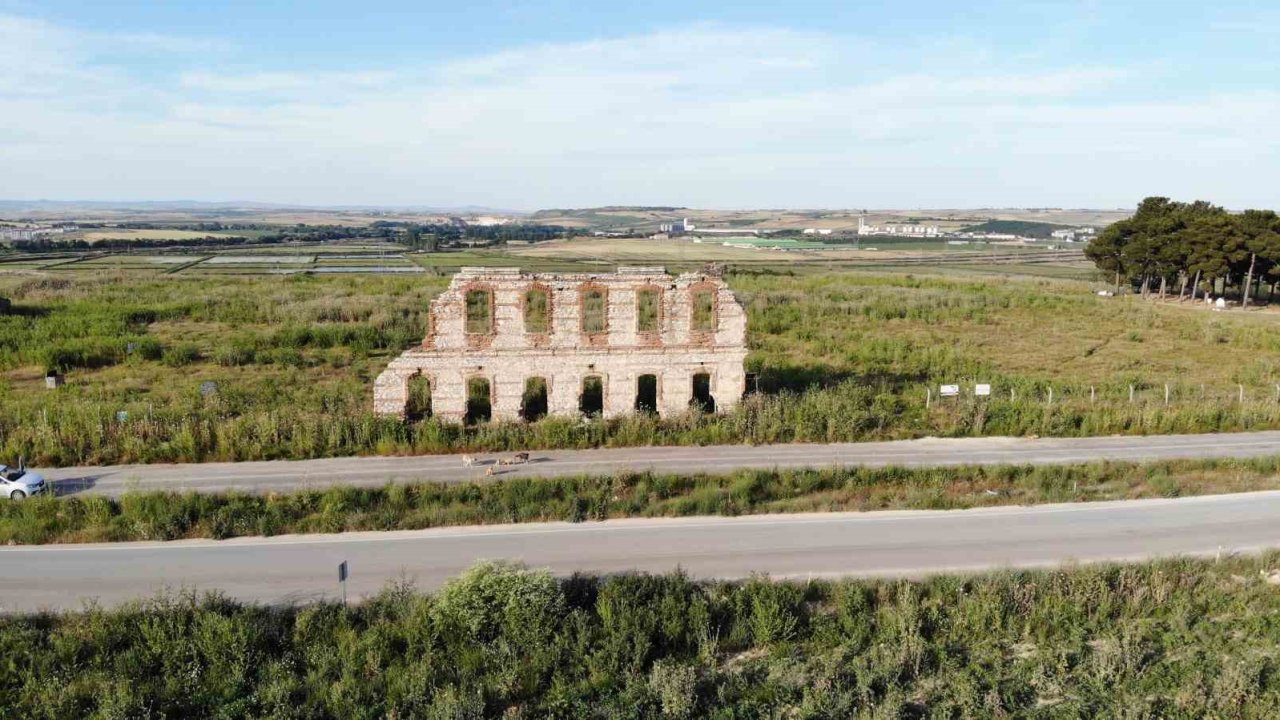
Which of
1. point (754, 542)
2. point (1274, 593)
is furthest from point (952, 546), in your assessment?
point (1274, 593)

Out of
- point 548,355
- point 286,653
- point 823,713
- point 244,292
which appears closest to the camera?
point 823,713

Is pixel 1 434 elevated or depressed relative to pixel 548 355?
depressed

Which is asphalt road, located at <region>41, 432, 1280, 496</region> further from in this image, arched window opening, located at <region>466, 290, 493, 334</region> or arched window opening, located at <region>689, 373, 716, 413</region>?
arched window opening, located at <region>466, 290, 493, 334</region>

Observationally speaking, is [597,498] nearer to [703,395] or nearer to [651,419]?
[651,419]

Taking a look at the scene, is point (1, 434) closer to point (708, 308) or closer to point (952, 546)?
point (952, 546)

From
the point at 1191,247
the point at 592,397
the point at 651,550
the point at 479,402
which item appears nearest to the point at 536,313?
the point at 479,402

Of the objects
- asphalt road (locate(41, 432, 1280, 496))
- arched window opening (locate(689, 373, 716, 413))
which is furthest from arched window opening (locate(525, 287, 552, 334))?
asphalt road (locate(41, 432, 1280, 496))

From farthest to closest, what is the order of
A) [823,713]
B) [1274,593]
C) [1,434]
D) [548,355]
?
[548,355] → [1,434] → [1274,593] → [823,713]
